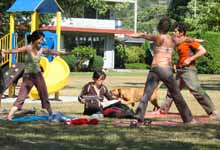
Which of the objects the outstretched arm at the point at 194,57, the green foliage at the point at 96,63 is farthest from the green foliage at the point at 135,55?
the outstretched arm at the point at 194,57

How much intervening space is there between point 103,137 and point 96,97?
11.6ft

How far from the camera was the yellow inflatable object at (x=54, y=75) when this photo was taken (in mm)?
17359

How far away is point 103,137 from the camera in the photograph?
9.05 metres

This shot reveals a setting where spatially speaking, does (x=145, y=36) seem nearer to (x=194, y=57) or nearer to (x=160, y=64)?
(x=160, y=64)

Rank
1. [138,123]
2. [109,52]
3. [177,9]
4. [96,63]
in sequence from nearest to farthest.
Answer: [138,123], [96,63], [109,52], [177,9]

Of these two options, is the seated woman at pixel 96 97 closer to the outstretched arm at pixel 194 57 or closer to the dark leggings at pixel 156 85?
the outstretched arm at pixel 194 57

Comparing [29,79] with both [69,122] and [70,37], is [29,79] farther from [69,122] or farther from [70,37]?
[70,37]

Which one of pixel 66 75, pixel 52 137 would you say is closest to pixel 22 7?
pixel 66 75

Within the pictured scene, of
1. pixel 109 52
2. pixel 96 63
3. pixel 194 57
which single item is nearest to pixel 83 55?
pixel 96 63

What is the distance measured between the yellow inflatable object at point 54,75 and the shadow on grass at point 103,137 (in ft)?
20.8

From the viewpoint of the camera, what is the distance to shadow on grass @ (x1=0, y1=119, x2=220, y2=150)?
815 cm

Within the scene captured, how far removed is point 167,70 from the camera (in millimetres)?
10625

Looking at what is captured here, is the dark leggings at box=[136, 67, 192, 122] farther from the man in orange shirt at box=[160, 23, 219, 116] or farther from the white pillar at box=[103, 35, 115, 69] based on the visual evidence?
the white pillar at box=[103, 35, 115, 69]

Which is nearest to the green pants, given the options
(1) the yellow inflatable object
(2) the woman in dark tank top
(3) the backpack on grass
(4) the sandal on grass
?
(3) the backpack on grass
